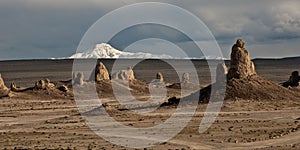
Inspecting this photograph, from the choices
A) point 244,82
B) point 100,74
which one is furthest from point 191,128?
point 100,74

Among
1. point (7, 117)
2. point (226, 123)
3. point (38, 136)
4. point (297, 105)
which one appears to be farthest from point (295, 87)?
point (38, 136)

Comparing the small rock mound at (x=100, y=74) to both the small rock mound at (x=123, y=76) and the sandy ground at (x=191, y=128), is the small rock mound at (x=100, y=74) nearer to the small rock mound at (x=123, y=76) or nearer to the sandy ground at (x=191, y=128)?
the small rock mound at (x=123, y=76)

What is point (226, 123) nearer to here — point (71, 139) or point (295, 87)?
point (71, 139)

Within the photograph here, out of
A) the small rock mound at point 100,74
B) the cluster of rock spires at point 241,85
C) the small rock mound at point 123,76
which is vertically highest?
the small rock mound at point 123,76

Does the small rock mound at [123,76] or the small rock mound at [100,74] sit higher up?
the small rock mound at [123,76]

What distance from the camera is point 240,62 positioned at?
7638 centimetres

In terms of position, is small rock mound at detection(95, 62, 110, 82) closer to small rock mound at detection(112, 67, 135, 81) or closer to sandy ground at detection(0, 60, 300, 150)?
small rock mound at detection(112, 67, 135, 81)

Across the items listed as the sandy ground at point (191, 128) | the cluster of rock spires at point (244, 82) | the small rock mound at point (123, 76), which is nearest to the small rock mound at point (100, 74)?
the small rock mound at point (123, 76)

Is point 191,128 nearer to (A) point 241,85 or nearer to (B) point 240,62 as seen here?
(A) point 241,85

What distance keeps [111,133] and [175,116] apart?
1501 centimetres

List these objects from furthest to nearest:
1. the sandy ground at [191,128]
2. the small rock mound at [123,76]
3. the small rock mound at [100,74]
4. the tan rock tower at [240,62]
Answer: the small rock mound at [123,76] → the small rock mound at [100,74] → the tan rock tower at [240,62] → the sandy ground at [191,128]

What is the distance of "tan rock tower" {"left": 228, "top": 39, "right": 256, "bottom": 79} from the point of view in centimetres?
7612

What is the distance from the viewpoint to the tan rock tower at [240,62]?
250ft

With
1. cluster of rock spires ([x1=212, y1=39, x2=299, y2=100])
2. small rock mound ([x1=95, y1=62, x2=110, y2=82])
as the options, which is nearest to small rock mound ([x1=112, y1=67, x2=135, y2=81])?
small rock mound ([x1=95, y1=62, x2=110, y2=82])
